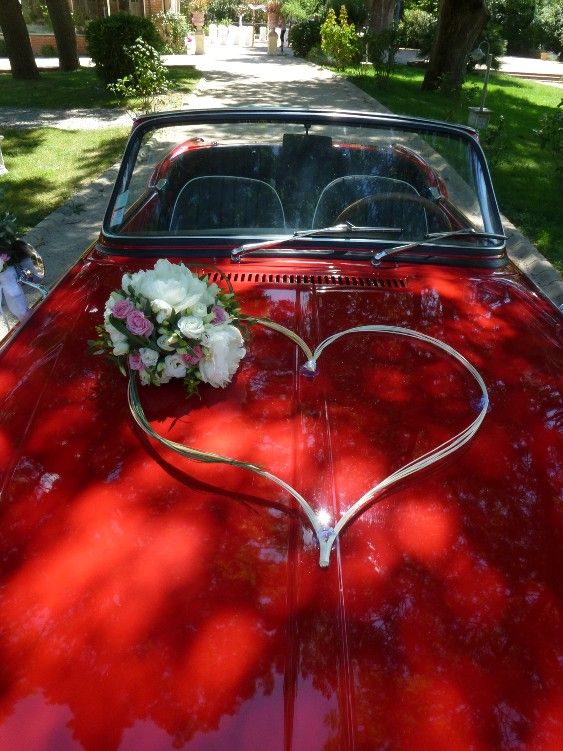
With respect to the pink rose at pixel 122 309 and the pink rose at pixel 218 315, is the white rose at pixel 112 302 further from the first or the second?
the pink rose at pixel 218 315

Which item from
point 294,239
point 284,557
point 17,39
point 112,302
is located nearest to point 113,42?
point 17,39

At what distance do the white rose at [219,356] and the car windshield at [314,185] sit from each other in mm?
757

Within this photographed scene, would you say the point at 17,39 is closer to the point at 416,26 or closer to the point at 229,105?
the point at 229,105

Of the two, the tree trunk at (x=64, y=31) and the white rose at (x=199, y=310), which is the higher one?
the white rose at (x=199, y=310)

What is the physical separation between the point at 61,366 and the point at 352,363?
2.78ft

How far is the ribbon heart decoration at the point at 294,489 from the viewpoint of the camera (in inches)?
50.6

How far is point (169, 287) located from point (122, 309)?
139mm

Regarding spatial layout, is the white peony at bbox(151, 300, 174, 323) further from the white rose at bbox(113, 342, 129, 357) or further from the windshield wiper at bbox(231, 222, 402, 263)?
the windshield wiper at bbox(231, 222, 402, 263)

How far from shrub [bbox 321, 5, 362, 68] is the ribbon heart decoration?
16.3 m

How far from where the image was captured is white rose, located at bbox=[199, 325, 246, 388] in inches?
64.8

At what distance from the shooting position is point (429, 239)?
2.31 metres

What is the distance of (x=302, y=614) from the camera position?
113 centimetres

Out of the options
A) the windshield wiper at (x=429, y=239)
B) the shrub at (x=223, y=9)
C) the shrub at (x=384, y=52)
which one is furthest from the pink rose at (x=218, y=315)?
the shrub at (x=223, y=9)

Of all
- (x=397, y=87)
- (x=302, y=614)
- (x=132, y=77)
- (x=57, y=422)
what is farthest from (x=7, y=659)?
(x=397, y=87)
